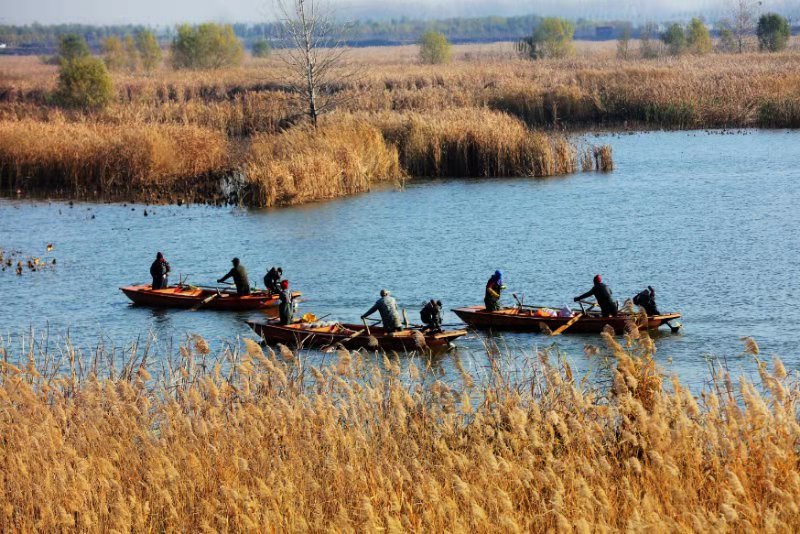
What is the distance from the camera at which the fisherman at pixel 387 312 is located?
2217cm

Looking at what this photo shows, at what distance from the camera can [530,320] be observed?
23.6 metres

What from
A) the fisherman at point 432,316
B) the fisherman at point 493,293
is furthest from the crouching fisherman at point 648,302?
the fisherman at point 432,316

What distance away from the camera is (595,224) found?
35.4 metres

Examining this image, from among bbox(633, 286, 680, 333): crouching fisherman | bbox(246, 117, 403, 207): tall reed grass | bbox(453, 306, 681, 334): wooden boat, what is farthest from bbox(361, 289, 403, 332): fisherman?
bbox(246, 117, 403, 207): tall reed grass

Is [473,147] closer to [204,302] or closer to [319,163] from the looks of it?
[319,163]

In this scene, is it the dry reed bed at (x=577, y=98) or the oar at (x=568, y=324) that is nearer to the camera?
the oar at (x=568, y=324)

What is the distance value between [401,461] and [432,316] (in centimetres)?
1128

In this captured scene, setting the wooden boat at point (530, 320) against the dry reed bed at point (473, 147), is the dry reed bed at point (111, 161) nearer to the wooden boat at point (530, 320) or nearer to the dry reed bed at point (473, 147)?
the dry reed bed at point (473, 147)

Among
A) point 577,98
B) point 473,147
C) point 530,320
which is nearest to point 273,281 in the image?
point 530,320

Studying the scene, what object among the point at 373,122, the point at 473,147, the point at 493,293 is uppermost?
the point at 373,122

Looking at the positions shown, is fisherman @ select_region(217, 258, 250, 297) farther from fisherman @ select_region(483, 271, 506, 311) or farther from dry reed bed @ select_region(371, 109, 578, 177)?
dry reed bed @ select_region(371, 109, 578, 177)

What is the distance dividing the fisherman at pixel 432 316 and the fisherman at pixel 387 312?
0.56 meters

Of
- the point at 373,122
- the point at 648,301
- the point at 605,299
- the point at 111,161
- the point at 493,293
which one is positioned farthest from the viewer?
the point at 373,122

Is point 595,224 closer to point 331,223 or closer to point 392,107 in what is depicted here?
point 331,223
